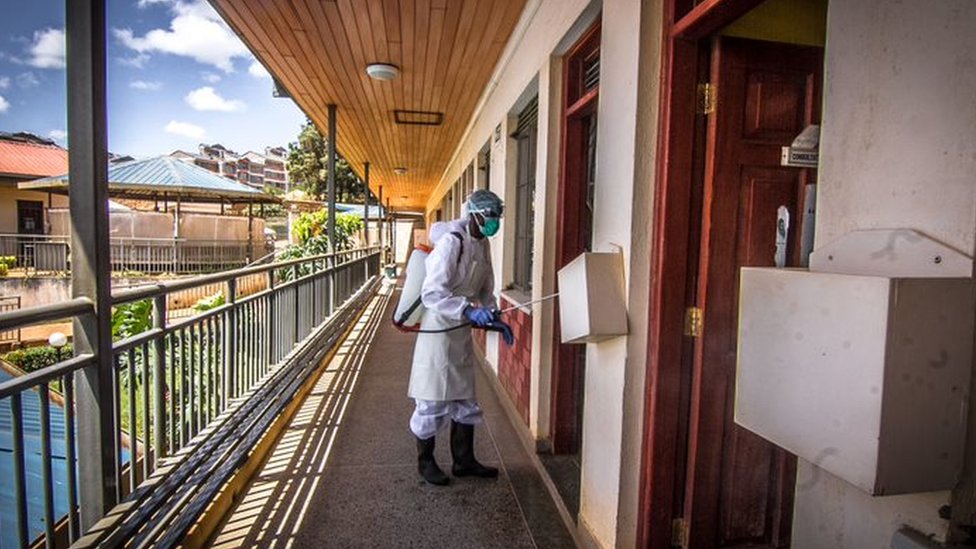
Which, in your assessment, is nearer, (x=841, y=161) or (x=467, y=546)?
(x=841, y=161)

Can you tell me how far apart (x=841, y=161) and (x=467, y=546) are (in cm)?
208

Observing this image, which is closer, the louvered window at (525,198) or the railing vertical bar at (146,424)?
the railing vertical bar at (146,424)

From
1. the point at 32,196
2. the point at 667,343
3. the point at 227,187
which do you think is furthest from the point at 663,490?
the point at 32,196

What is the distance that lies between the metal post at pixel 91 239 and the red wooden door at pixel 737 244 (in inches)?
77.0

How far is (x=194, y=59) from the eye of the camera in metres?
53.2

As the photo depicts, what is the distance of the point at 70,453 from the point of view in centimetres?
164

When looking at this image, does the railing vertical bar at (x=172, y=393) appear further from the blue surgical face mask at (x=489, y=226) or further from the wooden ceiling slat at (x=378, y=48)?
the wooden ceiling slat at (x=378, y=48)

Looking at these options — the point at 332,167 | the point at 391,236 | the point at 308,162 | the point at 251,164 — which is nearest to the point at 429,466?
the point at 332,167

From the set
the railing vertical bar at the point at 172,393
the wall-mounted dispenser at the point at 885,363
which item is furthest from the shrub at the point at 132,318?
the wall-mounted dispenser at the point at 885,363

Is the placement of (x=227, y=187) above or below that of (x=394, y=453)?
above

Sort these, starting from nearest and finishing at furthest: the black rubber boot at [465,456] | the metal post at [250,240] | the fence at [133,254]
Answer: the black rubber boot at [465,456]
the fence at [133,254]
the metal post at [250,240]

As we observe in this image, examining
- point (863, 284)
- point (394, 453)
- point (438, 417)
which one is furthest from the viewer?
point (394, 453)

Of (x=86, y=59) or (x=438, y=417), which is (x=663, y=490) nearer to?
(x=438, y=417)

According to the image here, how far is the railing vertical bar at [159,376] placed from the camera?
6.81ft
